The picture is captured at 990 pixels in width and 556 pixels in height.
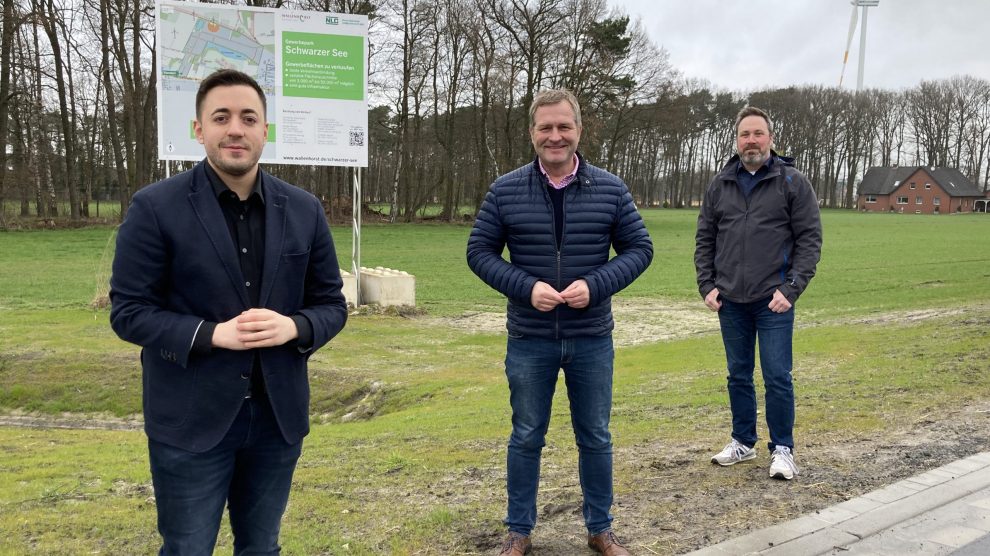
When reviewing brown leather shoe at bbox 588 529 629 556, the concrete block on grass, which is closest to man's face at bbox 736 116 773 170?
brown leather shoe at bbox 588 529 629 556

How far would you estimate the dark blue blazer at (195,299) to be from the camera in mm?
2434

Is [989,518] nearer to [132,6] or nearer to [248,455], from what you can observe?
[248,455]

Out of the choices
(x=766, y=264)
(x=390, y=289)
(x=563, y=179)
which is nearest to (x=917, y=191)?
(x=390, y=289)

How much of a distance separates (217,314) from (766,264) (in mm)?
3614

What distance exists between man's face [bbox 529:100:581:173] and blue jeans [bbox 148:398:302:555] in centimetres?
177

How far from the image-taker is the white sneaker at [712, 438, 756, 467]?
5.09 metres

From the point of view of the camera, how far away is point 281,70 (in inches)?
568

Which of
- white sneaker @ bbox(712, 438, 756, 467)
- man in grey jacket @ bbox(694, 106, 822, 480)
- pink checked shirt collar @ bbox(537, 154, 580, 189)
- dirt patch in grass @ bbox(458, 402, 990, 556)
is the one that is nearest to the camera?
pink checked shirt collar @ bbox(537, 154, 580, 189)

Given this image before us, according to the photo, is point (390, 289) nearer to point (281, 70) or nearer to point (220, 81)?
Answer: point (281, 70)

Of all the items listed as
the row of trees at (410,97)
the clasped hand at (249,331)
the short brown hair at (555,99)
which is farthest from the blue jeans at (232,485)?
the row of trees at (410,97)

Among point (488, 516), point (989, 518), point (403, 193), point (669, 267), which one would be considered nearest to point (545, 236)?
point (488, 516)

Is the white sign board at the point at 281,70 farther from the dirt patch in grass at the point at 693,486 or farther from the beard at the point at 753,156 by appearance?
the beard at the point at 753,156

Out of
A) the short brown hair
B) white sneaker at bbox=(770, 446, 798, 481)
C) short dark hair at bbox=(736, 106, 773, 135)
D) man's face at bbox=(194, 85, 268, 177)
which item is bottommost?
white sneaker at bbox=(770, 446, 798, 481)

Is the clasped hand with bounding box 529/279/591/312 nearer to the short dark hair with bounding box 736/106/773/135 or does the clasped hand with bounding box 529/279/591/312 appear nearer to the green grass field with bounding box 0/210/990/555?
the green grass field with bounding box 0/210/990/555
